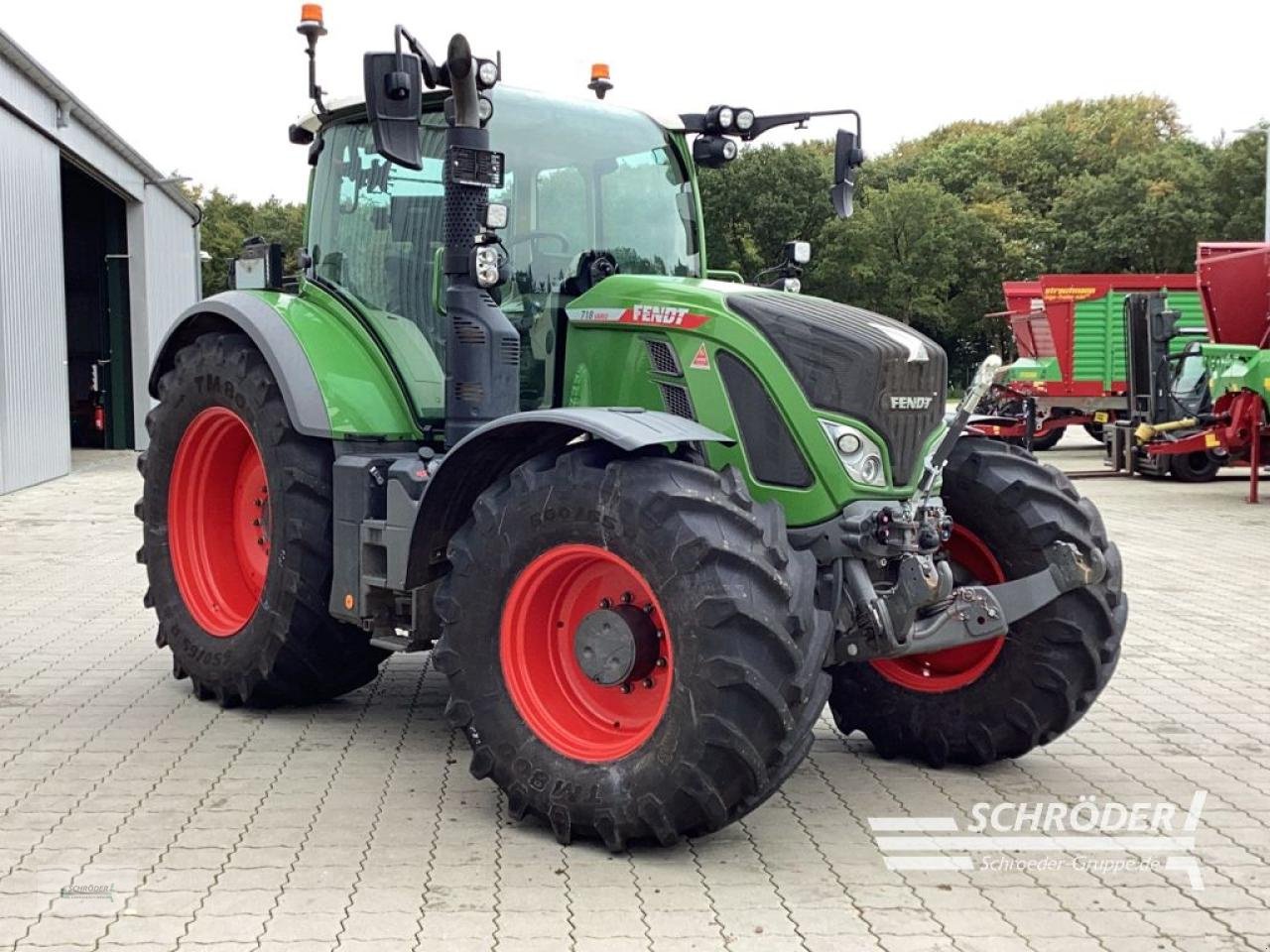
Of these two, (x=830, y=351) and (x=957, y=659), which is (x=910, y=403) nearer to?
(x=830, y=351)

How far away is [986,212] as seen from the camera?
53344 mm

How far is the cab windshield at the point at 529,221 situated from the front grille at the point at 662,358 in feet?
1.93

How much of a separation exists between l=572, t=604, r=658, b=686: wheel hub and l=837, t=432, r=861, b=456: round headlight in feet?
2.75

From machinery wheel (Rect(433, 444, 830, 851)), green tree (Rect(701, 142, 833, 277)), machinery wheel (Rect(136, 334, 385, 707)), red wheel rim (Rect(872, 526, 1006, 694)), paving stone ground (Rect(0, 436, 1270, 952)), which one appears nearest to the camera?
paving stone ground (Rect(0, 436, 1270, 952))

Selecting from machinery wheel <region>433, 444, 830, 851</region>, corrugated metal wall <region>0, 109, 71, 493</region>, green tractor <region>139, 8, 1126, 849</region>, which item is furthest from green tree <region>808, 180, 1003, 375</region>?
machinery wheel <region>433, 444, 830, 851</region>

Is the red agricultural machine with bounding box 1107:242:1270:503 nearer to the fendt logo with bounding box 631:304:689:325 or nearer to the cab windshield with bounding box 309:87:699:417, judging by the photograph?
the cab windshield with bounding box 309:87:699:417

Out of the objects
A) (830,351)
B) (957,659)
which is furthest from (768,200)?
(830,351)

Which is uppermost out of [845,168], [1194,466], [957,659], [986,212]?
[986,212]

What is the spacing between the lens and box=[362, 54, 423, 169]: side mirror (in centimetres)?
470

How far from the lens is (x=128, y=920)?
3.94 metres

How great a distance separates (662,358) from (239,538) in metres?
2.65

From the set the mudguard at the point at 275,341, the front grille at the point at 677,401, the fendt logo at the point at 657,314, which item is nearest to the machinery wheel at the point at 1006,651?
the front grille at the point at 677,401

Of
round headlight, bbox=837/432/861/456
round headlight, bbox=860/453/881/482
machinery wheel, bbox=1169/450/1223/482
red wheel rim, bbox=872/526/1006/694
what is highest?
round headlight, bbox=837/432/861/456

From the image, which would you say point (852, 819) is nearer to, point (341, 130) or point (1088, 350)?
point (341, 130)
